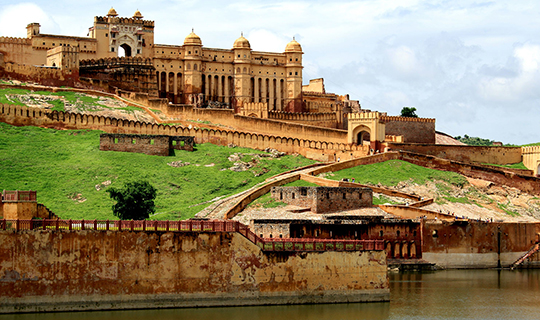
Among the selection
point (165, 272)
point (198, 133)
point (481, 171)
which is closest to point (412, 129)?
point (481, 171)

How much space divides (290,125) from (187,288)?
123 ft

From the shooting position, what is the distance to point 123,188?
53.2 meters

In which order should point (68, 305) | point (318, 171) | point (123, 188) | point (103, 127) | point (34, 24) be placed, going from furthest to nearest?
1. point (34, 24)
2. point (103, 127)
3. point (318, 171)
4. point (123, 188)
5. point (68, 305)

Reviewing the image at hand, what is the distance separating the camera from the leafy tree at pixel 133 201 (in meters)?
49.8

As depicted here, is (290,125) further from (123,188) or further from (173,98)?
(123,188)

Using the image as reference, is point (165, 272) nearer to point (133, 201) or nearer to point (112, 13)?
point (133, 201)

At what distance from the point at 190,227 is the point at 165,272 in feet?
6.70

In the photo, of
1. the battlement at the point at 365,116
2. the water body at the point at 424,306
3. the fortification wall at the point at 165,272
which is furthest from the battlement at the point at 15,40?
the fortification wall at the point at 165,272

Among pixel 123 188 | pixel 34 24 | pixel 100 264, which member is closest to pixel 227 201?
pixel 123 188

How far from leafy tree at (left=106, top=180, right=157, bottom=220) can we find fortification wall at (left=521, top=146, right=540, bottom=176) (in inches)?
1493

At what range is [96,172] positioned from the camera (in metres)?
58.4

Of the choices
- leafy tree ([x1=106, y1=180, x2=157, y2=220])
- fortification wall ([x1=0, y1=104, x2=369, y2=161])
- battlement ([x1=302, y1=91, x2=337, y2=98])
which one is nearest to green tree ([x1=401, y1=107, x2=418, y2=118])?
battlement ([x1=302, y1=91, x2=337, y2=98])

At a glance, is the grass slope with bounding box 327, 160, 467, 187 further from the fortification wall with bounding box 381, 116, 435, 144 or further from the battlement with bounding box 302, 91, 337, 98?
the battlement with bounding box 302, 91, 337, 98

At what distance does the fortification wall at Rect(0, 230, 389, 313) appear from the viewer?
113 ft
